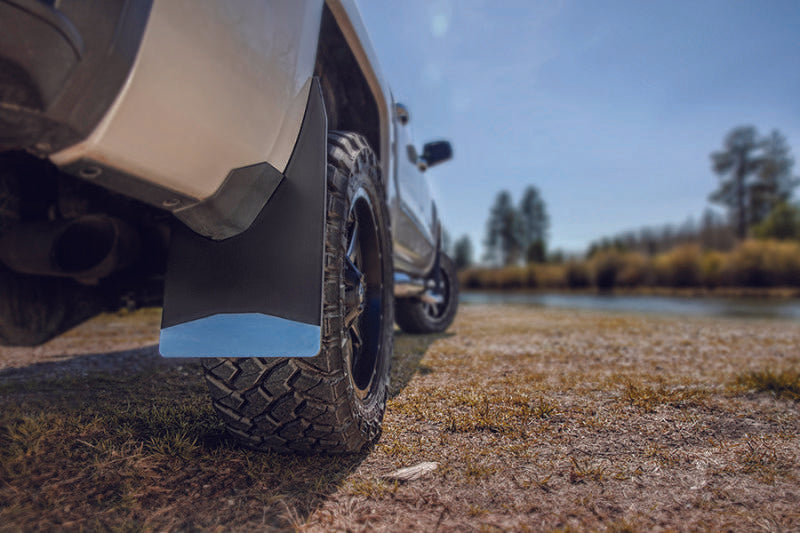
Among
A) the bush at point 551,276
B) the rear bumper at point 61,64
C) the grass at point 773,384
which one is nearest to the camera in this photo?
the rear bumper at point 61,64

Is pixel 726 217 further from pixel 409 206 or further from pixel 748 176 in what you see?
pixel 409 206

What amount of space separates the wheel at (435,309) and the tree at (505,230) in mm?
59046

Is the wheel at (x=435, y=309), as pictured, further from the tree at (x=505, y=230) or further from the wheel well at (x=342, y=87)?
the tree at (x=505, y=230)

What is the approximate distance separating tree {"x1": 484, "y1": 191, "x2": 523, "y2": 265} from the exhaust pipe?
6274cm

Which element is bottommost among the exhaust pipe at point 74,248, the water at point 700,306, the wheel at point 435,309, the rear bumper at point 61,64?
the water at point 700,306

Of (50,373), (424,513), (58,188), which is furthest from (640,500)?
(50,373)

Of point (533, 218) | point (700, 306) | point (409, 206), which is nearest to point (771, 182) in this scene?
point (533, 218)

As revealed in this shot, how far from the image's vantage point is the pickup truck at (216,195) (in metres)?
0.67

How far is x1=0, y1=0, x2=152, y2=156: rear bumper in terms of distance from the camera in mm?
602

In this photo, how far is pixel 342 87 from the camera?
1929mm

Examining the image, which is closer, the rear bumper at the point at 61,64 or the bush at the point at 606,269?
the rear bumper at the point at 61,64

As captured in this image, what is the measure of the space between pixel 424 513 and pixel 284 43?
3.84 feet

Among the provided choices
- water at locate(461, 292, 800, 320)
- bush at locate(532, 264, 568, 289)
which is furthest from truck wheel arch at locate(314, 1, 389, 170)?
bush at locate(532, 264, 568, 289)

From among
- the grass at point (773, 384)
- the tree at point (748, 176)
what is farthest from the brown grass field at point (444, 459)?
the tree at point (748, 176)
